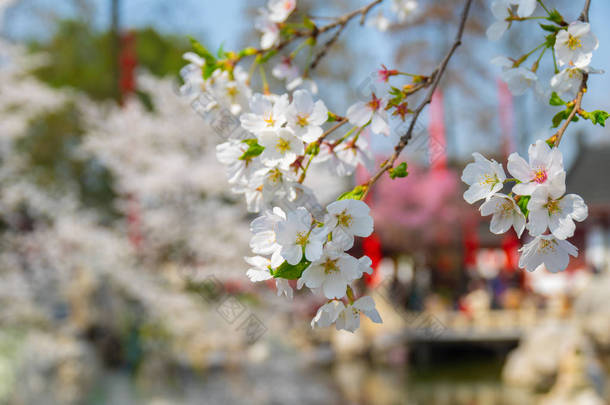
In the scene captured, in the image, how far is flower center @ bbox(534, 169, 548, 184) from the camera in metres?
0.69

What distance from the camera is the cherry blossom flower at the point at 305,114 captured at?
2.71 ft

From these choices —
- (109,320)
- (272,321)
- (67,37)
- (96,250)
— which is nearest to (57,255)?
(96,250)

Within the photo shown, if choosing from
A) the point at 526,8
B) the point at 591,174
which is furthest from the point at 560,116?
the point at 591,174

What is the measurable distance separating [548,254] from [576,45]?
299 mm

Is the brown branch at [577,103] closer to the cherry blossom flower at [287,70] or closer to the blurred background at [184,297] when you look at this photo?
the cherry blossom flower at [287,70]

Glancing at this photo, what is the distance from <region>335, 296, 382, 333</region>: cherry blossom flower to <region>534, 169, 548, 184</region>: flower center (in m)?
0.24

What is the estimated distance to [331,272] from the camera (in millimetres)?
742

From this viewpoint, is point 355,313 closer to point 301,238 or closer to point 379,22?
point 301,238

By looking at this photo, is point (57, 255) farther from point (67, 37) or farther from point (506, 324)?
point (67, 37)

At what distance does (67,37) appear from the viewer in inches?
503

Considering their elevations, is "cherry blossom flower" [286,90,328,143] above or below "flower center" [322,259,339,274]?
above

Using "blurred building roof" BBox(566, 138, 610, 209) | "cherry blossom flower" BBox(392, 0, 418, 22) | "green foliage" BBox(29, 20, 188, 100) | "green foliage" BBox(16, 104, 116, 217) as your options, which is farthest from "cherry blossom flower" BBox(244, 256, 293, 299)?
"blurred building roof" BBox(566, 138, 610, 209)

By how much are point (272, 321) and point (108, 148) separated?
9.87 feet

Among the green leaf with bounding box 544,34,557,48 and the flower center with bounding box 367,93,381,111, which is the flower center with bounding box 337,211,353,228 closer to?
the flower center with bounding box 367,93,381,111
